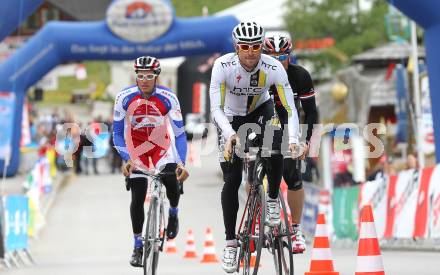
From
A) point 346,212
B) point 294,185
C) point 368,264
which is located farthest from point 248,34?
point 346,212

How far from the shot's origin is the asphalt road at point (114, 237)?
14.5 m

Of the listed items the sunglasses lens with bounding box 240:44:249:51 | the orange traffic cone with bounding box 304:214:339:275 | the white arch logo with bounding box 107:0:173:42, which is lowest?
the orange traffic cone with bounding box 304:214:339:275

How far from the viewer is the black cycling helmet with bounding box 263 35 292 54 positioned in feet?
36.3

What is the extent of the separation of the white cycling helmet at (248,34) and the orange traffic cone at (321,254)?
79.5 inches

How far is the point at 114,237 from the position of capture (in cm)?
2466

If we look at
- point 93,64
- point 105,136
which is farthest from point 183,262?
point 93,64

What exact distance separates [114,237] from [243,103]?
14.8 meters

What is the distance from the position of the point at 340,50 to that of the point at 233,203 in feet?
161

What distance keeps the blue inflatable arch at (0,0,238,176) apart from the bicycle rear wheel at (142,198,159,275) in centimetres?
1965

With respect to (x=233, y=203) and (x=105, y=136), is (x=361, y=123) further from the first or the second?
(x=233, y=203)

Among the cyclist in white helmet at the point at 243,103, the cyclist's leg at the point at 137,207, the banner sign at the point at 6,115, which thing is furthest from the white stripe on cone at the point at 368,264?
the banner sign at the point at 6,115

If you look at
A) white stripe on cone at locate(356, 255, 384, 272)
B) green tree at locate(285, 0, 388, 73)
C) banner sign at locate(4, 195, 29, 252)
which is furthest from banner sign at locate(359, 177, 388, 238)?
green tree at locate(285, 0, 388, 73)

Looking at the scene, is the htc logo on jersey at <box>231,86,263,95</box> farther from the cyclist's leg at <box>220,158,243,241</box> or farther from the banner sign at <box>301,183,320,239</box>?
the banner sign at <box>301,183,320,239</box>

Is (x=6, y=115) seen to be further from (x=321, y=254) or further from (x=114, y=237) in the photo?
(x=321, y=254)
